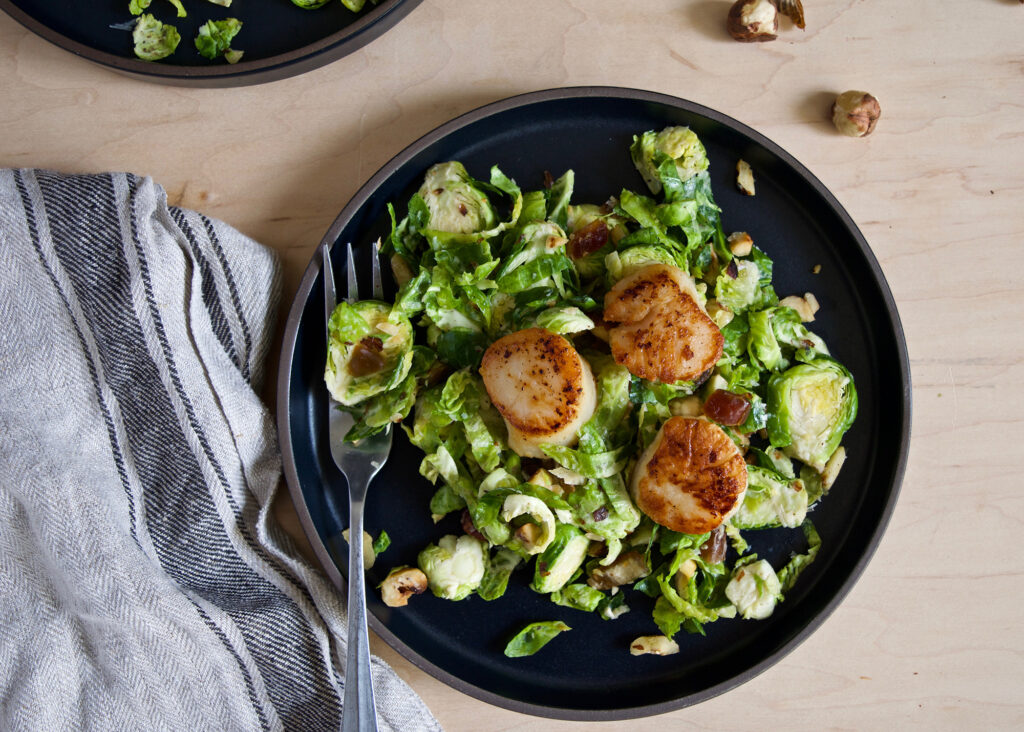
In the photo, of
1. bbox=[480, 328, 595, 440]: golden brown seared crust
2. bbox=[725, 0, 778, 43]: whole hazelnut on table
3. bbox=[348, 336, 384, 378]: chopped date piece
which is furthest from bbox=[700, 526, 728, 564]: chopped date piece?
bbox=[725, 0, 778, 43]: whole hazelnut on table

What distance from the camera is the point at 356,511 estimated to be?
2129 mm

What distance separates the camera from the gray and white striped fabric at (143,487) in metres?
2.11

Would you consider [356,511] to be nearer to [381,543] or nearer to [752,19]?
[381,543]

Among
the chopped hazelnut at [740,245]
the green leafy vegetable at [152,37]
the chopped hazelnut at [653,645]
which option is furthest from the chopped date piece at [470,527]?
the green leafy vegetable at [152,37]

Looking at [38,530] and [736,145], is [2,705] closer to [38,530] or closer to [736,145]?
[38,530]

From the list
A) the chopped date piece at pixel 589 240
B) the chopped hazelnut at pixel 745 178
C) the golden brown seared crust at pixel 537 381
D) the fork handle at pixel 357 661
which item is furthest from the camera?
the chopped hazelnut at pixel 745 178

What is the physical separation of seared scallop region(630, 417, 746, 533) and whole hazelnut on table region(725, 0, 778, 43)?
122cm

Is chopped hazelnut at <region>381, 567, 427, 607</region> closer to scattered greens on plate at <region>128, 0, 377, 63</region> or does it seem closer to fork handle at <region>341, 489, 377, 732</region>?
fork handle at <region>341, 489, 377, 732</region>

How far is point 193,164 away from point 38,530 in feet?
3.91

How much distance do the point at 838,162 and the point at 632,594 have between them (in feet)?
4.98

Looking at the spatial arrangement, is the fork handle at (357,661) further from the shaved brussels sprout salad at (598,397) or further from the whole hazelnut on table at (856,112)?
the whole hazelnut on table at (856,112)

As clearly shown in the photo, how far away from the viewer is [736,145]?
2.25 meters

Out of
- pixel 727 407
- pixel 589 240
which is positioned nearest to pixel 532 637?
pixel 727 407

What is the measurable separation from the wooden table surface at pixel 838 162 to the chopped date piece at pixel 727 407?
0.74m
